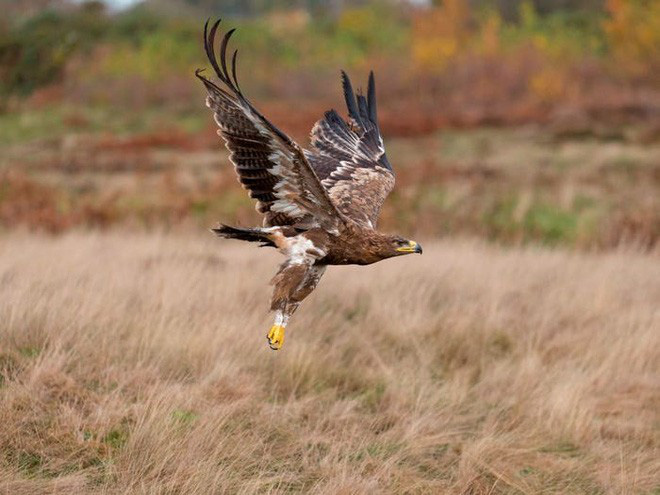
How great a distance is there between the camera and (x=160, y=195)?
1636 centimetres

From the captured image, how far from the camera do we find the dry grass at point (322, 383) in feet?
16.5

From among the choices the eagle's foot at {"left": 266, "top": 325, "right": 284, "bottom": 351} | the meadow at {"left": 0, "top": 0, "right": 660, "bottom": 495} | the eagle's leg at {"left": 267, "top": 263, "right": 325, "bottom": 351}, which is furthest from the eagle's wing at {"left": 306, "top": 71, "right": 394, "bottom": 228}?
the eagle's foot at {"left": 266, "top": 325, "right": 284, "bottom": 351}

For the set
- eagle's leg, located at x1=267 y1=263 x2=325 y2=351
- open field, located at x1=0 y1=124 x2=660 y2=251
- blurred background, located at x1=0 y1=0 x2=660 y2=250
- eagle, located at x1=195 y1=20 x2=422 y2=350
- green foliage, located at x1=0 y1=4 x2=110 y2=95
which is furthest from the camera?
green foliage, located at x1=0 y1=4 x2=110 y2=95

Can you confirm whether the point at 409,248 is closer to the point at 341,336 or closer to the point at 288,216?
the point at 288,216

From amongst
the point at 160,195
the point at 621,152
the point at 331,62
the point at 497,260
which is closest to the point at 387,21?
the point at 331,62

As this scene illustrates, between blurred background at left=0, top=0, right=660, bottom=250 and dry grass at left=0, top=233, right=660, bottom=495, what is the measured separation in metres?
5.68

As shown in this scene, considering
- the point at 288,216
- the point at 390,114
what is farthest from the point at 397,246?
the point at 390,114

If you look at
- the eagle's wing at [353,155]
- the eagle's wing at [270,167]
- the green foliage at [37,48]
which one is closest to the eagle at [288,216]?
the eagle's wing at [270,167]

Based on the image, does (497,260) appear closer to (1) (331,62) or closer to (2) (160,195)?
(2) (160,195)

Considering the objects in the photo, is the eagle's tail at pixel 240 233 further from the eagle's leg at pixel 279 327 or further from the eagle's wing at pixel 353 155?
the eagle's wing at pixel 353 155

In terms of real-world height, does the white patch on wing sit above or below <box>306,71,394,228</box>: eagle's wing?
below

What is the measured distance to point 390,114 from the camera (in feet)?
89.2

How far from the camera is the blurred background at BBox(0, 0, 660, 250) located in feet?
50.1

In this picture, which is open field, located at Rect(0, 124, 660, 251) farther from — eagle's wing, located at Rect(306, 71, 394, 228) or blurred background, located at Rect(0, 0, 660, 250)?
eagle's wing, located at Rect(306, 71, 394, 228)
